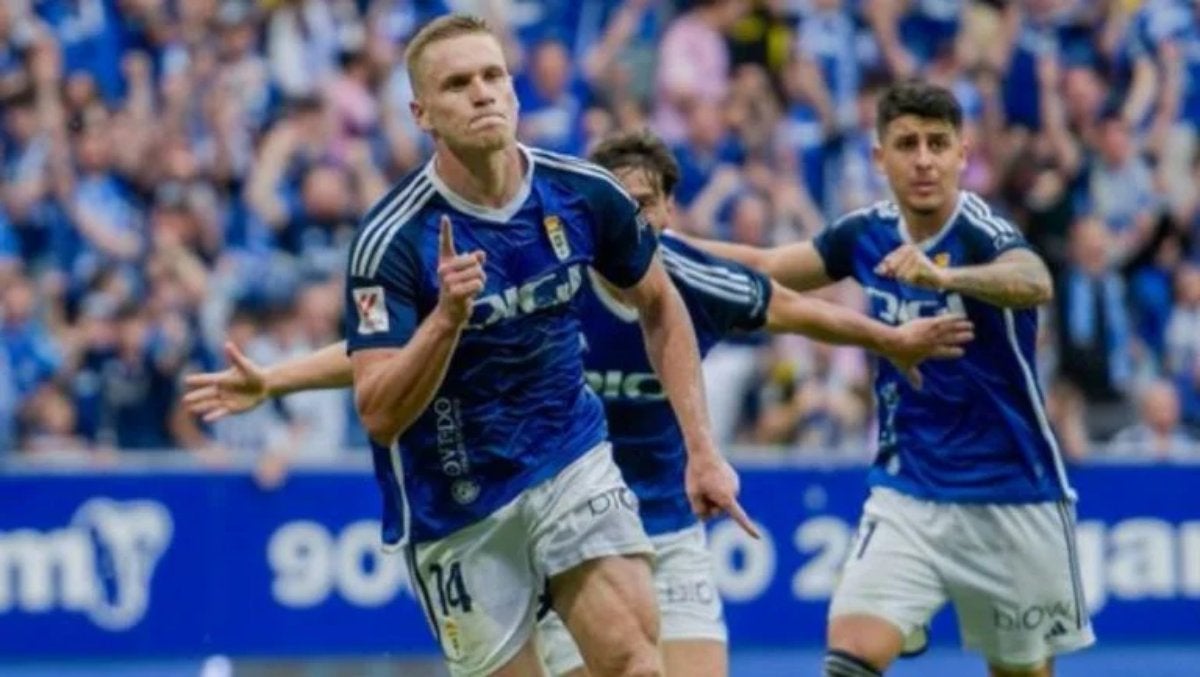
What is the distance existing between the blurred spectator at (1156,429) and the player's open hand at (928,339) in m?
6.46

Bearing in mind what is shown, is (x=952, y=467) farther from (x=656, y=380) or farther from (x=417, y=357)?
(x=417, y=357)

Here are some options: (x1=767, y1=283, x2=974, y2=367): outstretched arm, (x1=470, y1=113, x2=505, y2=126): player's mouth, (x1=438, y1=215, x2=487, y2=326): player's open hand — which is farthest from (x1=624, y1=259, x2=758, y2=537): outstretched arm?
(x1=767, y1=283, x2=974, y2=367): outstretched arm

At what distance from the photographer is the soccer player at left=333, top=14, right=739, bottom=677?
8.50m

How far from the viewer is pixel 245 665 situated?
49.6ft

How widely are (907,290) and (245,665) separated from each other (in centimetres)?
559

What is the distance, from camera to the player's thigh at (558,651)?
9.83 m

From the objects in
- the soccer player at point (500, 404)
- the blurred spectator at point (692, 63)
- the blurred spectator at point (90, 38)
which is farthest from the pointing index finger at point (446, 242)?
the blurred spectator at point (692, 63)

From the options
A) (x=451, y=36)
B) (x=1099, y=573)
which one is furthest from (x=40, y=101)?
(x=451, y=36)

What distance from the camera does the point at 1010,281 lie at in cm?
1009

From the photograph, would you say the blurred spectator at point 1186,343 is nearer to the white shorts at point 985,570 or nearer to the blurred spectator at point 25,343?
the blurred spectator at point 25,343

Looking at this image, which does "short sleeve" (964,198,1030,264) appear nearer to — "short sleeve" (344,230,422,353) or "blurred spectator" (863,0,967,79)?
"short sleeve" (344,230,422,353)

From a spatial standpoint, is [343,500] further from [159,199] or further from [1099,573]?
[1099,573]

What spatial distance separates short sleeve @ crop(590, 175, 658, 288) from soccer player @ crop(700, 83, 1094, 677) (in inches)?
65.4

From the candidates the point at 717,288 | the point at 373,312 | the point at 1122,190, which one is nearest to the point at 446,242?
the point at 373,312
